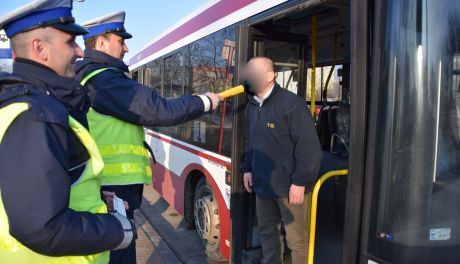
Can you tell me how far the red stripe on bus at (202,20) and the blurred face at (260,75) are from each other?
1.91 ft

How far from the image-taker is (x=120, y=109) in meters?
2.10

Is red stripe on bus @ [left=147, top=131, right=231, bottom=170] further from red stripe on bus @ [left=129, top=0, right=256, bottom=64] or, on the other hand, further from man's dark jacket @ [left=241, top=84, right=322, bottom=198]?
red stripe on bus @ [left=129, top=0, right=256, bottom=64]

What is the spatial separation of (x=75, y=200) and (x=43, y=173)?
24cm

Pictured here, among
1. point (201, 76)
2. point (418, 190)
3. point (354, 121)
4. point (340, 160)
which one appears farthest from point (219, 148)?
point (418, 190)

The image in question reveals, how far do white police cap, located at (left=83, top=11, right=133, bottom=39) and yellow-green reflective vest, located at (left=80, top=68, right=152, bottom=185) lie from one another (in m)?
0.32

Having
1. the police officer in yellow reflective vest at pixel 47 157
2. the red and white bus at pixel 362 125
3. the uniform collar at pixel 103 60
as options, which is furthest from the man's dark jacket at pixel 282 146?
the police officer in yellow reflective vest at pixel 47 157

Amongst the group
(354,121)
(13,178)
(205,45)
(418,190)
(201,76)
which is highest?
(205,45)

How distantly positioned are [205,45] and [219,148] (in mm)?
1186

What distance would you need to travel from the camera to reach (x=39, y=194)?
1.14m

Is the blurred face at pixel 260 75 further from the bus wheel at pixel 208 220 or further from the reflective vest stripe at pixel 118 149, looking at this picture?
the bus wheel at pixel 208 220

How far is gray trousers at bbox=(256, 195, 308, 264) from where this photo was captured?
111 inches

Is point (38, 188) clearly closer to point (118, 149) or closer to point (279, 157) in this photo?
point (118, 149)

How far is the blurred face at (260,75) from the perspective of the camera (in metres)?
2.86

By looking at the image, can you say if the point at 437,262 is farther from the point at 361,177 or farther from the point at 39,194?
the point at 39,194
